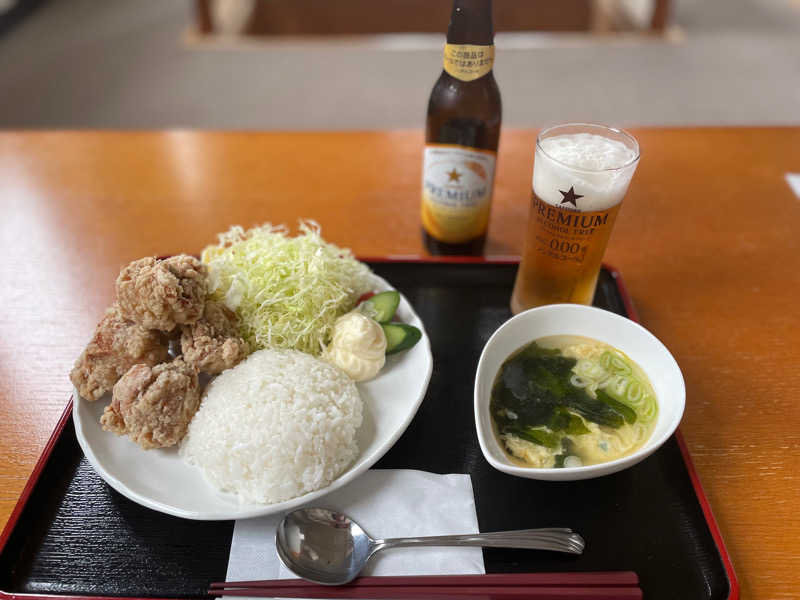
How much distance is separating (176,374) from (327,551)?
1.50ft

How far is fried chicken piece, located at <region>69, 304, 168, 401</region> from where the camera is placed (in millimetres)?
1198

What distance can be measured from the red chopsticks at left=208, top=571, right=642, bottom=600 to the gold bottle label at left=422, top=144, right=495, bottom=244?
3.13 ft

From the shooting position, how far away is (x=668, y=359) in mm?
1224

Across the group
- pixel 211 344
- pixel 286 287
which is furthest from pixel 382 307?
pixel 211 344

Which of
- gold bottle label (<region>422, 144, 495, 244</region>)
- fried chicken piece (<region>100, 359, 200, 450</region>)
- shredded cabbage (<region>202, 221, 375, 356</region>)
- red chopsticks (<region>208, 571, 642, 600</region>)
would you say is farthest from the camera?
gold bottle label (<region>422, 144, 495, 244</region>)

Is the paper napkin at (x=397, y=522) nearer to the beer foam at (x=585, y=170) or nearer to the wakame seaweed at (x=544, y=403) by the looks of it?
the wakame seaweed at (x=544, y=403)

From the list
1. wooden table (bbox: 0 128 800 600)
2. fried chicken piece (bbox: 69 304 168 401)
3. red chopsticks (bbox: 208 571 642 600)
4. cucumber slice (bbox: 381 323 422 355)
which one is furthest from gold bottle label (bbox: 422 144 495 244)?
red chopsticks (bbox: 208 571 642 600)

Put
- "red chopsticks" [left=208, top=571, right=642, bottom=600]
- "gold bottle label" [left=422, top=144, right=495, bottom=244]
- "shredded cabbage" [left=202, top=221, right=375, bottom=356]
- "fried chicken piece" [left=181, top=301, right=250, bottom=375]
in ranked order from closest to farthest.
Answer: "red chopsticks" [left=208, top=571, right=642, bottom=600]
"fried chicken piece" [left=181, top=301, right=250, bottom=375]
"shredded cabbage" [left=202, top=221, right=375, bottom=356]
"gold bottle label" [left=422, top=144, right=495, bottom=244]

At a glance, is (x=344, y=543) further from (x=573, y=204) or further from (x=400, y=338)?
(x=573, y=204)

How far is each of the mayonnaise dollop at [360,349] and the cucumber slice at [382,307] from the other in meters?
0.06

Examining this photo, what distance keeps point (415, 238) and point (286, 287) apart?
1.90ft

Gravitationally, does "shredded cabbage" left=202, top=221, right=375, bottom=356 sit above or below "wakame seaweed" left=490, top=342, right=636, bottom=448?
above

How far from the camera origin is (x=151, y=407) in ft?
3.68

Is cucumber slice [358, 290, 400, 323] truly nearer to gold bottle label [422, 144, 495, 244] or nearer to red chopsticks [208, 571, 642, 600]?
gold bottle label [422, 144, 495, 244]
